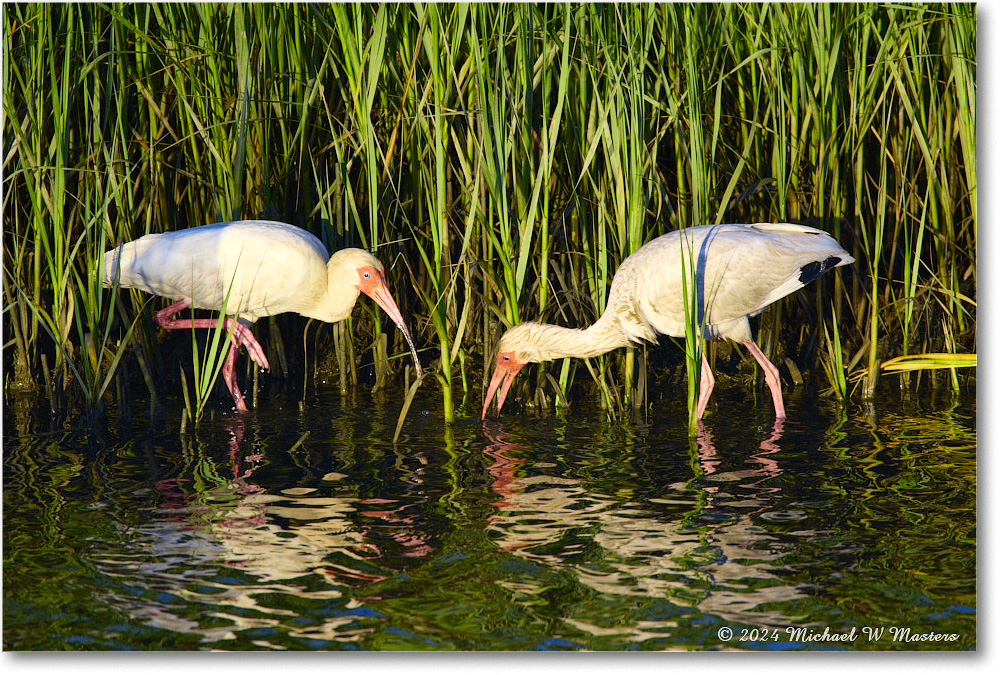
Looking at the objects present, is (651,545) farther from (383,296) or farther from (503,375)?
(383,296)

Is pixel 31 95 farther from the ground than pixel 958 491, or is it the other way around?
pixel 31 95

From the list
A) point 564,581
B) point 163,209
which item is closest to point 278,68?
point 163,209

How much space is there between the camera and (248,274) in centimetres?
516

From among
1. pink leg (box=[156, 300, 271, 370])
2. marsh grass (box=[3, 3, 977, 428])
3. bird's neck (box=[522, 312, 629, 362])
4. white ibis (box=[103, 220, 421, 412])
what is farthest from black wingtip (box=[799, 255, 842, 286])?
pink leg (box=[156, 300, 271, 370])

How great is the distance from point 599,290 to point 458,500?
151 cm

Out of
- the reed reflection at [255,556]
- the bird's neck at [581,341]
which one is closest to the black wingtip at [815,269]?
the bird's neck at [581,341]

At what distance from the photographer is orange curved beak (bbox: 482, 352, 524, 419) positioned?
4996mm

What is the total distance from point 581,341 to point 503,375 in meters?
0.41

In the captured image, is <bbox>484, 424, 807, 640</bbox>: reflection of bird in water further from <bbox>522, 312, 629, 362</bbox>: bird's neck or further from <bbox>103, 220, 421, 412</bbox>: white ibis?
<bbox>103, 220, 421, 412</bbox>: white ibis

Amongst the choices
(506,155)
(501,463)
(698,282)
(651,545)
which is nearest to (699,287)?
(698,282)

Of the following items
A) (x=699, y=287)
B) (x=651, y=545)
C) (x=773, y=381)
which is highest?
(x=699, y=287)

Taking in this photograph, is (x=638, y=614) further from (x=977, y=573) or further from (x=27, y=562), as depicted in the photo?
(x=27, y=562)

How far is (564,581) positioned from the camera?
3.24m

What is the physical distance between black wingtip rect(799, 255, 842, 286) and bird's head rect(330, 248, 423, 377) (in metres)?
1.83
